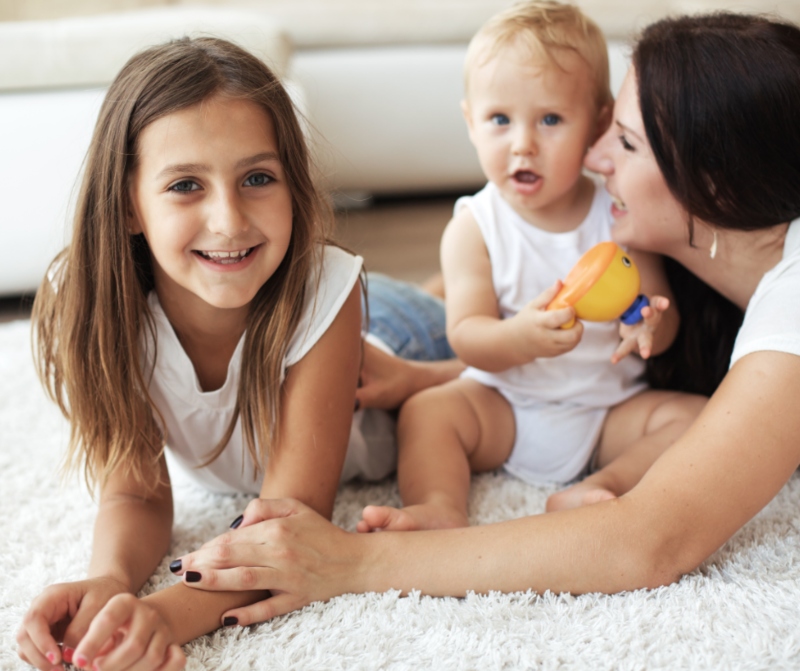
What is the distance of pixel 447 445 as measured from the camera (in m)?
1.22

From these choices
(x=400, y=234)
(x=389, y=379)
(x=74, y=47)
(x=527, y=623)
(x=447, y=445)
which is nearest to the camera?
(x=527, y=623)

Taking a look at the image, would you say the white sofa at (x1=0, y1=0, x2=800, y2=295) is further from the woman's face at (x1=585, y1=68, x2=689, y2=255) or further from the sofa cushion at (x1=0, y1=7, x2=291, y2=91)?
the woman's face at (x1=585, y1=68, x2=689, y2=255)

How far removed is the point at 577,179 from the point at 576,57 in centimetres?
19

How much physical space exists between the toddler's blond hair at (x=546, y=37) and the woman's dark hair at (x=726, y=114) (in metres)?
0.10

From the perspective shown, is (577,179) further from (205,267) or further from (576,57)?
(205,267)

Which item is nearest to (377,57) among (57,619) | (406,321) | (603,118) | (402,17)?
(402,17)

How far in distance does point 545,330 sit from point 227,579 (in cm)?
48

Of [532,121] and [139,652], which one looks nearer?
[139,652]

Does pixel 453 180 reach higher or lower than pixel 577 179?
lower

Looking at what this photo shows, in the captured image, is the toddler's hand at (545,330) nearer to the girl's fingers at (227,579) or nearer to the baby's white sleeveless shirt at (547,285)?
the baby's white sleeveless shirt at (547,285)

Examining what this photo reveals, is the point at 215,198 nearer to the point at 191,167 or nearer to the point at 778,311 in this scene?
the point at 191,167

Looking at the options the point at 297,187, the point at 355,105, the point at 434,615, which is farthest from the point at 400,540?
the point at 355,105

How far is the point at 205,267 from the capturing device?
38.5 inches

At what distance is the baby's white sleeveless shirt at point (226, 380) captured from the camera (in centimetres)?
106
